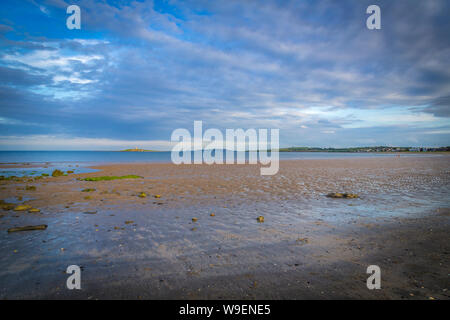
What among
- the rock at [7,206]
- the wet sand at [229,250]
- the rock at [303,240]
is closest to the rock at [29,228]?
the wet sand at [229,250]

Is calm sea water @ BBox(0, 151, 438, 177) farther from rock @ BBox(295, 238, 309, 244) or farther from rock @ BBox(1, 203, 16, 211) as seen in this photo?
rock @ BBox(295, 238, 309, 244)

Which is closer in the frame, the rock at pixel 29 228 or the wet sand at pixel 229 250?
the wet sand at pixel 229 250

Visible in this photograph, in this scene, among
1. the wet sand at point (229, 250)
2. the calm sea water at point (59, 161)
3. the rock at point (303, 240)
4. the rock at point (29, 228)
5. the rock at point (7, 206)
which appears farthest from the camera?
the calm sea water at point (59, 161)

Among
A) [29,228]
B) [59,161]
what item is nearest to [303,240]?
[29,228]

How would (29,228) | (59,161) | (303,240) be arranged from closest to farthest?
(303,240) < (29,228) < (59,161)

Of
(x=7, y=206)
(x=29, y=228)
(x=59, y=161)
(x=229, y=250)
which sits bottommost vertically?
(x=229, y=250)

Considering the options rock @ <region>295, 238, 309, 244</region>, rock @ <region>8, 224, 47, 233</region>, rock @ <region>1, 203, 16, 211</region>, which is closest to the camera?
rock @ <region>295, 238, 309, 244</region>

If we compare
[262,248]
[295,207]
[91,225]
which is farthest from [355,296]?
[91,225]

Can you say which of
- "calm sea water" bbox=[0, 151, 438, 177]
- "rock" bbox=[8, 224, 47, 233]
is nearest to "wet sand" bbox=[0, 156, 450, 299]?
"rock" bbox=[8, 224, 47, 233]

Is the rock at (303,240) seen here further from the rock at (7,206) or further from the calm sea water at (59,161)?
the calm sea water at (59,161)

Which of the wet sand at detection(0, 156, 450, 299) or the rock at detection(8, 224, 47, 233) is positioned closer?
the wet sand at detection(0, 156, 450, 299)

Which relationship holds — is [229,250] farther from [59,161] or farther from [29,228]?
[59,161]
